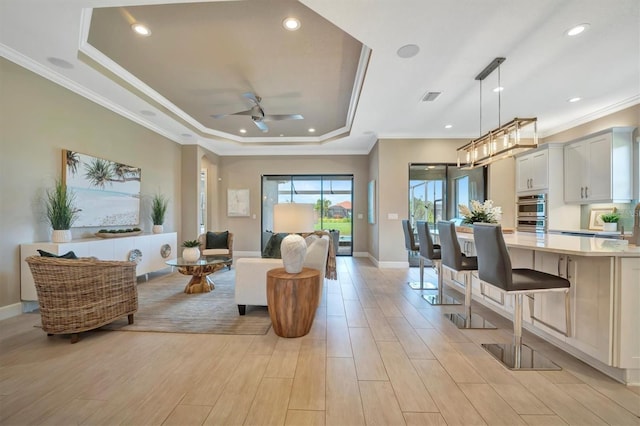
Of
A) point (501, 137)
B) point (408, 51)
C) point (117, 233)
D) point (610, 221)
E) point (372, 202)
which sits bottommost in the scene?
point (117, 233)

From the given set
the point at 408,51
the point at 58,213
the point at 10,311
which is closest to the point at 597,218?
the point at 408,51

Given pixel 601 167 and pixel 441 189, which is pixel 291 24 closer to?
pixel 441 189

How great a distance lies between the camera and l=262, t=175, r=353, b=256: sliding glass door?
7297 millimetres

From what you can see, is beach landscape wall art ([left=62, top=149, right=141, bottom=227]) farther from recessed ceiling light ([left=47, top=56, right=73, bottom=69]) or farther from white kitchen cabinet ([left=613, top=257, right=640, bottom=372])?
white kitchen cabinet ([left=613, top=257, right=640, bottom=372])

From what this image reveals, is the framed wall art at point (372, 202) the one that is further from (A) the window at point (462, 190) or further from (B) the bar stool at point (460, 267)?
(B) the bar stool at point (460, 267)

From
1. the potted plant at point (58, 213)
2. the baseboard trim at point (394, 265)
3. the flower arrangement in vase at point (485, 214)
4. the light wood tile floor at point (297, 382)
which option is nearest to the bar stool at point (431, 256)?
the flower arrangement in vase at point (485, 214)

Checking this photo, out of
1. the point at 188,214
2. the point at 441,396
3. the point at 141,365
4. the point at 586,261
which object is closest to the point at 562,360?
the point at 586,261

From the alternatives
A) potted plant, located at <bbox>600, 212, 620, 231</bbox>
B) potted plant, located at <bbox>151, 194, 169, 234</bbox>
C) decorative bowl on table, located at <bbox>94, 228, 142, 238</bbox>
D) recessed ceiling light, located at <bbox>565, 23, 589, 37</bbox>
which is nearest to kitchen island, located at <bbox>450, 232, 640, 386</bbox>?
recessed ceiling light, located at <bbox>565, 23, 589, 37</bbox>

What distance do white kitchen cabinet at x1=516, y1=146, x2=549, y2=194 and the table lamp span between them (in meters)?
4.97

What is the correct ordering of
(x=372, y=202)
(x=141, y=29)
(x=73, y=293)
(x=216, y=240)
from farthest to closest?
(x=372, y=202), (x=216, y=240), (x=141, y=29), (x=73, y=293)

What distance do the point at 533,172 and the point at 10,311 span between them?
8.22m

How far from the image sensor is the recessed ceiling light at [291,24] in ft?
8.25

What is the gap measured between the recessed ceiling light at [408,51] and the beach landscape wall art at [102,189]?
4.41 meters

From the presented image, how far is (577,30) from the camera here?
7.97 feet
